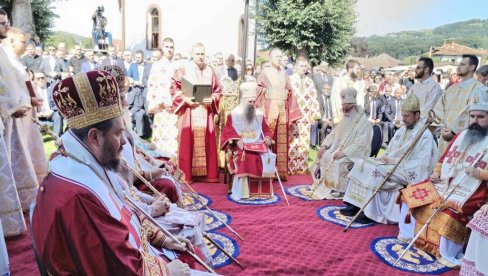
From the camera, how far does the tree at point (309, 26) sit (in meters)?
19.0

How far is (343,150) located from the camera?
5.57 metres

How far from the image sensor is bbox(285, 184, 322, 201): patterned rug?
5893 millimetres

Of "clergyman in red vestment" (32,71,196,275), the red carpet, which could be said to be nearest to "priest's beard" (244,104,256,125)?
the red carpet

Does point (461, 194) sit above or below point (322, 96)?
below

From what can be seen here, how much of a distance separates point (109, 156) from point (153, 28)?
1918 cm

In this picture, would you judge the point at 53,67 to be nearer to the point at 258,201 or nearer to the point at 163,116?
the point at 163,116

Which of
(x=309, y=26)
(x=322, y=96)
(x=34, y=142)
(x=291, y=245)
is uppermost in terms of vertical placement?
(x=309, y=26)

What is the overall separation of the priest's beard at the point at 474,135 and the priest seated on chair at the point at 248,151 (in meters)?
2.50

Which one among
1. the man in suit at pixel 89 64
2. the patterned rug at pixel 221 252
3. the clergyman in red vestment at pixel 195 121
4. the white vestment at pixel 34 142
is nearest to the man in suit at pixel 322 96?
the clergyman in red vestment at pixel 195 121

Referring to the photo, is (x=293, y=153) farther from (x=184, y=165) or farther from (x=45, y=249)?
(x=45, y=249)

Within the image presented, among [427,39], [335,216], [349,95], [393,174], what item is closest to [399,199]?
[393,174]

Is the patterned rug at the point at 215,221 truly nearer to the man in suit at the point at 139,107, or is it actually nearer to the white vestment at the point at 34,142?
the white vestment at the point at 34,142

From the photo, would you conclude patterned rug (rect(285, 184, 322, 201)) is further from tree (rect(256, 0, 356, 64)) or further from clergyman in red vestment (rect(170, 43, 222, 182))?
tree (rect(256, 0, 356, 64))

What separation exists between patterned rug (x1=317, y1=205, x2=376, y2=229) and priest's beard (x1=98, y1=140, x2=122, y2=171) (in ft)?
11.6
